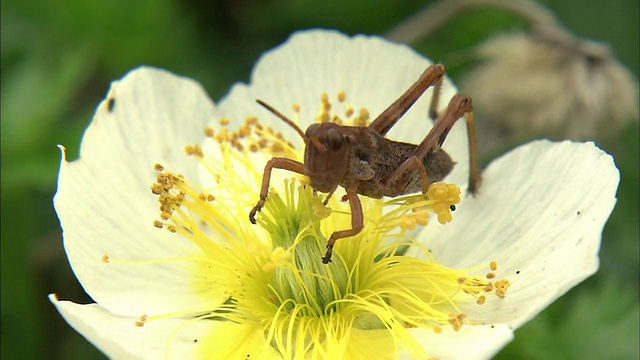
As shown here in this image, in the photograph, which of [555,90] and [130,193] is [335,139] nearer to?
[130,193]

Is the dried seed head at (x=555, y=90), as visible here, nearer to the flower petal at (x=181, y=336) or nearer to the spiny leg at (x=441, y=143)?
the spiny leg at (x=441, y=143)

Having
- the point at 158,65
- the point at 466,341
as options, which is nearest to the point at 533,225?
the point at 466,341

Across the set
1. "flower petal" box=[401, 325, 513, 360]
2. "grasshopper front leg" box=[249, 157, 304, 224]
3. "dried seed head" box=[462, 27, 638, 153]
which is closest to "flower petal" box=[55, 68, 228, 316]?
"grasshopper front leg" box=[249, 157, 304, 224]

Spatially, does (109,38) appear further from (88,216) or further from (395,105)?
(395,105)

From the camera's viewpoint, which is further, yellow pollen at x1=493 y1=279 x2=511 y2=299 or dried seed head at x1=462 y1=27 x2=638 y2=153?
dried seed head at x1=462 y1=27 x2=638 y2=153

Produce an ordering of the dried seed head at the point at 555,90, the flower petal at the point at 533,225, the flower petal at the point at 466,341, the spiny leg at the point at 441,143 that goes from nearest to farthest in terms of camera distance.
→ the flower petal at the point at 466,341
the flower petal at the point at 533,225
the spiny leg at the point at 441,143
the dried seed head at the point at 555,90

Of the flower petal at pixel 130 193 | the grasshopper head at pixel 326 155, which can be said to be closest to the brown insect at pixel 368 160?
the grasshopper head at pixel 326 155

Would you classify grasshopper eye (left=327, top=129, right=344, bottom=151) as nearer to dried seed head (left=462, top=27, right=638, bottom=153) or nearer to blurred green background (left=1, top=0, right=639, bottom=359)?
blurred green background (left=1, top=0, right=639, bottom=359)

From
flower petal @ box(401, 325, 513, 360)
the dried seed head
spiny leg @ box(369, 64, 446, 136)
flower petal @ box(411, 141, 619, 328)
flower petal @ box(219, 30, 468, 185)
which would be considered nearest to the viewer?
flower petal @ box(401, 325, 513, 360)
